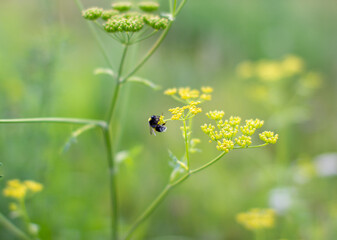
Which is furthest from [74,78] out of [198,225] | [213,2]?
[213,2]

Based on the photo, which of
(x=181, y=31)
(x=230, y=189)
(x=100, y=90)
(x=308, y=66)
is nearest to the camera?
(x=230, y=189)

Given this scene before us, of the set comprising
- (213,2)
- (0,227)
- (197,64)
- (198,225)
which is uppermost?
(213,2)

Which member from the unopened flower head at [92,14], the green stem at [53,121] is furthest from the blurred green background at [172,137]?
the unopened flower head at [92,14]

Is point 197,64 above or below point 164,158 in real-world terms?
above

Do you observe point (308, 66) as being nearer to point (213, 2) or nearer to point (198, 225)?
point (213, 2)

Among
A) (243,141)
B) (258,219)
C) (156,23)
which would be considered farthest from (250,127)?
(258,219)

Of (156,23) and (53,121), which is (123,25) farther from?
(53,121)

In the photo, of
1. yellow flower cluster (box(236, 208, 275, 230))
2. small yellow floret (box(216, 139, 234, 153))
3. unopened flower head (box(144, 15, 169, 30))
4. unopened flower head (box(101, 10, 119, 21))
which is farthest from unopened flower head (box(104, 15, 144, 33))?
yellow flower cluster (box(236, 208, 275, 230))

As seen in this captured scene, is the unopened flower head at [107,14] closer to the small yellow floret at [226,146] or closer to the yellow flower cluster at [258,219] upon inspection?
the small yellow floret at [226,146]
